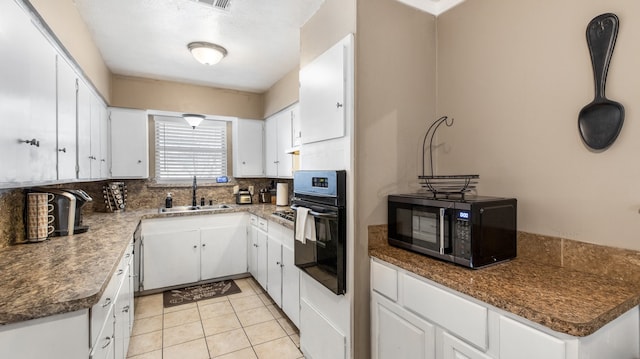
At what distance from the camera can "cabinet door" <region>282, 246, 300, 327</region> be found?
254 cm

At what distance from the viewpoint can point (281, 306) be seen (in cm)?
288

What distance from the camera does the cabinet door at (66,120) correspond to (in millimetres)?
1846

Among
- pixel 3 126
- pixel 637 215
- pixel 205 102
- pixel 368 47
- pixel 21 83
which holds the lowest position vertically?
pixel 637 215

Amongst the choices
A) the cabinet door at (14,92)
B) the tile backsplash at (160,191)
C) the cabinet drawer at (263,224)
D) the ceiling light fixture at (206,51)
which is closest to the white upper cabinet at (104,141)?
the tile backsplash at (160,191)

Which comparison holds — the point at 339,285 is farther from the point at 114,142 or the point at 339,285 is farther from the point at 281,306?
the point at 114,142

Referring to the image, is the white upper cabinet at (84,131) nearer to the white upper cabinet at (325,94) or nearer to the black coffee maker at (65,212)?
the black coffee maker at (65,212)

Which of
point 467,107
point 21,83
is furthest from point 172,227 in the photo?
point 467,107

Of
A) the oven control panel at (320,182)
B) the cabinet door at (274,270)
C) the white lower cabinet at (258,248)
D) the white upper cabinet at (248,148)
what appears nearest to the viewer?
the oven control panel at (320,182)

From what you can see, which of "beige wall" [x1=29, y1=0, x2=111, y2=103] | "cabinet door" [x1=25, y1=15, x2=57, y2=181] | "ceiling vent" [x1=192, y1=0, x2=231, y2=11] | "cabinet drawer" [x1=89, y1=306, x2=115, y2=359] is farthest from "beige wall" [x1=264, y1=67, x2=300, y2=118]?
"cabinet drawer" [x1=89, y1=306, x2=115, y2=359]

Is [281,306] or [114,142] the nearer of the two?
[281,306]

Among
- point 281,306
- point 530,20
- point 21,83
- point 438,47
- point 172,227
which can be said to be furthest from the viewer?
point 172,227

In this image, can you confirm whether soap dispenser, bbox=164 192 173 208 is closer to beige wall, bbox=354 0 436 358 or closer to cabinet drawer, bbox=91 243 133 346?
cabinet drawer, bbox=91 243 133 346

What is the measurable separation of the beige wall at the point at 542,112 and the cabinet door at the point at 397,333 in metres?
0.81

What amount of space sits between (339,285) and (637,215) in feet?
4.68
